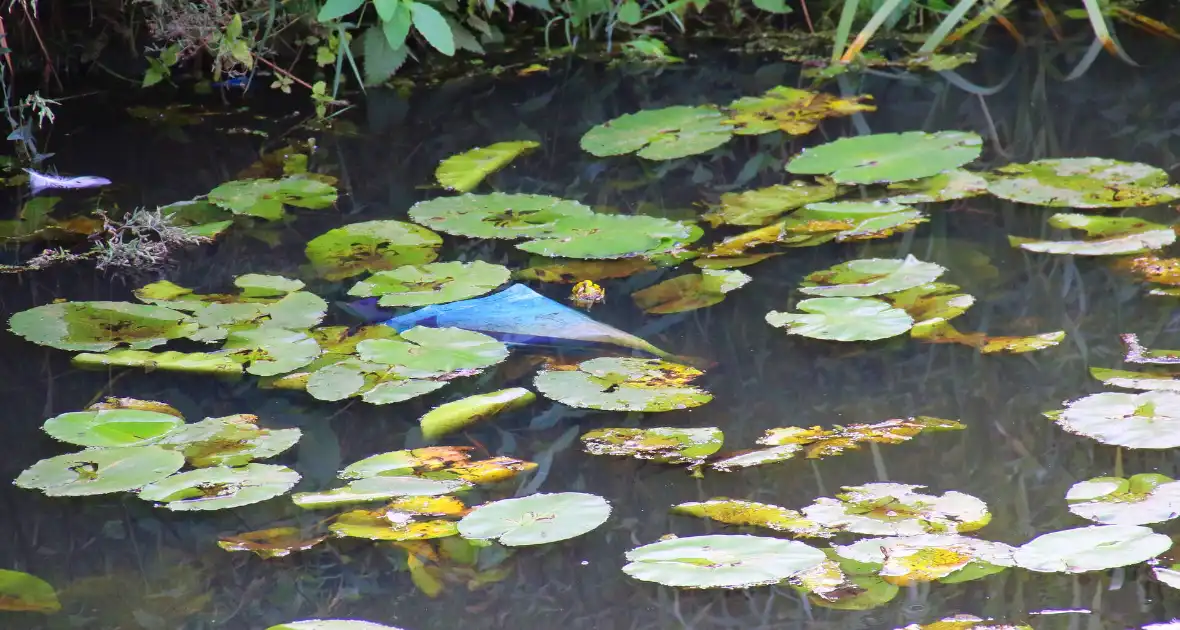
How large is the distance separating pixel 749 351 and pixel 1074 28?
2.10 m

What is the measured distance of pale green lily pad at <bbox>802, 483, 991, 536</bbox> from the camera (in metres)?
1.25

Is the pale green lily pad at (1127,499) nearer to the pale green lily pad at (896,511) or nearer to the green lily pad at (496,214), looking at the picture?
the pale green lily pad at (896,511)

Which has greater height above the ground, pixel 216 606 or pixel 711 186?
pixel 711 186

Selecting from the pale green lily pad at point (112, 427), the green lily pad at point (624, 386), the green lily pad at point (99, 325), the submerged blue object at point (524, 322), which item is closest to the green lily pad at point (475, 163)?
the submerged blue object at point (524, 322)

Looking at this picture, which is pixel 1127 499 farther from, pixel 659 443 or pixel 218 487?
pixel 218 487

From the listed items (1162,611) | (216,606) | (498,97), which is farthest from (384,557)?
(498,97)

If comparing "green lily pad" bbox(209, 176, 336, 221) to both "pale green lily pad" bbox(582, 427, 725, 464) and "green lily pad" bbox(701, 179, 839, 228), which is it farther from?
"pale green lily pad" bbox(582, 427, 725, 464)

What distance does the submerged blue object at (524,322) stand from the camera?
173 cm

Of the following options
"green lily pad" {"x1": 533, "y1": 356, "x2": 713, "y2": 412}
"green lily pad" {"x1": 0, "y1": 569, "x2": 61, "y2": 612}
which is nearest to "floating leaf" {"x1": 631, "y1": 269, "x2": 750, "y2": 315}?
"green lily pad" {"x1": 533, "y1": 356, "x2": 713, "y2": 412}

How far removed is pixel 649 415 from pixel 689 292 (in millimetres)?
377

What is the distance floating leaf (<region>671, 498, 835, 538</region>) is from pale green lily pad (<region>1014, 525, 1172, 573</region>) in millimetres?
204

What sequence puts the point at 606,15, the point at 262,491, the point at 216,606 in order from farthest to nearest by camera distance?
the point at 606,15 < the point at 262,491 < the point at 216,606

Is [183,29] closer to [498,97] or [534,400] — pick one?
[498,97]

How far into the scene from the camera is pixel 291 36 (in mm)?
3154
